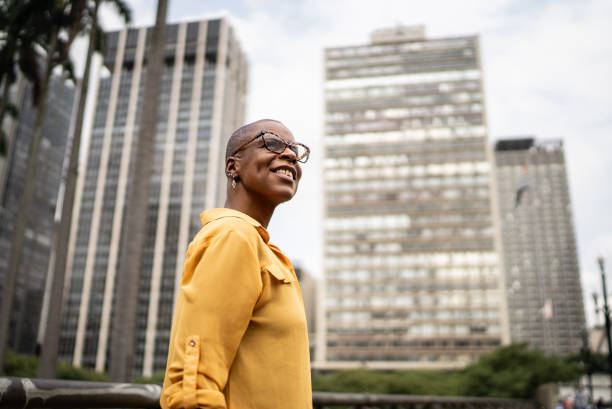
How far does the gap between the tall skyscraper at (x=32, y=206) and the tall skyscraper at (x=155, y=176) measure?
799cm

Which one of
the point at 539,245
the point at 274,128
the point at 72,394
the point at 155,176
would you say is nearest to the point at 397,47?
the point at 155,176

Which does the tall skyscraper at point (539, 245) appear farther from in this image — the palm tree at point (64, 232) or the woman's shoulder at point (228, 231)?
the woman's shoulder at point (228, 231)

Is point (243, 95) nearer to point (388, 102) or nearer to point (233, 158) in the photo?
point (388, 102)

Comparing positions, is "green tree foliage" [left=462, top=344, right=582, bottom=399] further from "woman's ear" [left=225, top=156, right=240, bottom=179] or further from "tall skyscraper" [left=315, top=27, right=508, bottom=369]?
"tall skyscraper" [left=315, top=27, right=508, bottom=369]

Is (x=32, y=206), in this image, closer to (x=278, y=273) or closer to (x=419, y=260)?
(x=419, y=260)

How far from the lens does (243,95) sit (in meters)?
102

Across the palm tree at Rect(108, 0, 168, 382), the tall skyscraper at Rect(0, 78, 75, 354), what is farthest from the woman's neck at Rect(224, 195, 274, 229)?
the tall skyscraper at Rect(0, 78, 75, 354)

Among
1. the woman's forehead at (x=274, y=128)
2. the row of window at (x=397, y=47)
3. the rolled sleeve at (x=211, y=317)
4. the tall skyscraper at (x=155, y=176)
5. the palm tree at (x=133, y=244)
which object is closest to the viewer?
the rolled sleeve at (x=211, y=317)

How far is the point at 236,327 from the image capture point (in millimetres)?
1369

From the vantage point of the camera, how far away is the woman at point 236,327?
4.24 ft

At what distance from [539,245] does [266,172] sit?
167 m

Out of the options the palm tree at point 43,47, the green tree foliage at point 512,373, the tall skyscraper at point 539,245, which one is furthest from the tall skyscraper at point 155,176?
the tall skyscraper at point 539,245

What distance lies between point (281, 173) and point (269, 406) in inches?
31.6

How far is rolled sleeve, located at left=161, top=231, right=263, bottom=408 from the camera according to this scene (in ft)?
4.14
